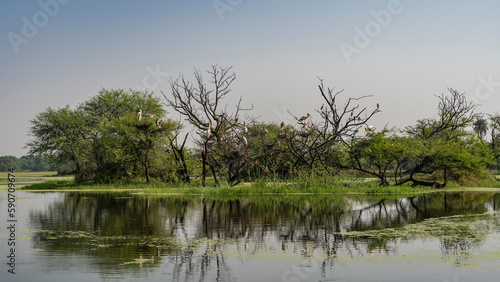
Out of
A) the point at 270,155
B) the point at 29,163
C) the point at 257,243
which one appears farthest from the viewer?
the point at 29,163

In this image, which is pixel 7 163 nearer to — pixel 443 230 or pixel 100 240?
pixel 100 240

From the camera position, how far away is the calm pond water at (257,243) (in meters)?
8.13

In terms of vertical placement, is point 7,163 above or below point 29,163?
below

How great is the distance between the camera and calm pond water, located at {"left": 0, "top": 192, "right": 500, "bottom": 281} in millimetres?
8133

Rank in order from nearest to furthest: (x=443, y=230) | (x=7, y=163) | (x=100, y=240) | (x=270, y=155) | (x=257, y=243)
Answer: (x=257, y=243) < (x=100, y=240) < (x=443, y=230) < (x=270, y=155) < (x=7, y=163)

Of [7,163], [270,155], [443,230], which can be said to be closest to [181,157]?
[270,155]

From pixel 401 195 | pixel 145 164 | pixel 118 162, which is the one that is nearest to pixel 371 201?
pixel 401 195

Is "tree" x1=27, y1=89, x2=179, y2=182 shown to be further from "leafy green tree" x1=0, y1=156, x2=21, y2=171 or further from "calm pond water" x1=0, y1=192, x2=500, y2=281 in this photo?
"leafy green tree" x1=0, y1=156, x2=21, y2=171

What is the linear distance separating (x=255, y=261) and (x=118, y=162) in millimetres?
27922

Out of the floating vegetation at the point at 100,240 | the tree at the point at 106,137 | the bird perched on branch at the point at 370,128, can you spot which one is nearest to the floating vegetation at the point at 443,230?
the floating vegetation at the point at 100,240

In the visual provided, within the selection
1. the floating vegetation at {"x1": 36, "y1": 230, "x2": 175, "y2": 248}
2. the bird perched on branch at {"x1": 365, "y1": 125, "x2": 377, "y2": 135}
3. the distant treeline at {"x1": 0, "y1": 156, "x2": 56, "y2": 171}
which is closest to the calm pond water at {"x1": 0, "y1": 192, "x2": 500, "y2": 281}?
the floating vegetation at {"x1": 36, "y1": 230, "x2": 175, "y2": 248}

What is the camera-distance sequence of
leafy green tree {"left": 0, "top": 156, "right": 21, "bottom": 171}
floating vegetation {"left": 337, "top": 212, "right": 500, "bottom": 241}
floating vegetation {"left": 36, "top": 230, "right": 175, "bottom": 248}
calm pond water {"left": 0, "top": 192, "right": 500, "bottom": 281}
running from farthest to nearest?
1. leafy green tree {"left": 0, "top": 156, "right": 21, "bottom": 171}
2. floating vegetation {"left": 337, "top": 212, "right": 500, "bottom": 241}
3. floating vegetation {"left": 36, "top": 230, "right": 175, "bottom": 248}
4. calm pond water {"left": 0, "top": 192, "right": 500, "bottom": 281}

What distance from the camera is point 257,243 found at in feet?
35.6

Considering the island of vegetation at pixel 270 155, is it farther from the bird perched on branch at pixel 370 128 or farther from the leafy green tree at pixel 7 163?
the leafy green tree at pixel 7 163
